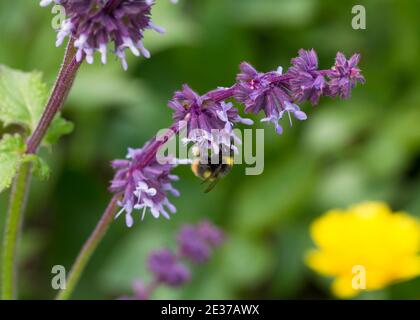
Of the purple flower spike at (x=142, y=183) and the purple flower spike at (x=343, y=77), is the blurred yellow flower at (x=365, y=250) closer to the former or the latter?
the purple flower spike at (x=142, y=183)

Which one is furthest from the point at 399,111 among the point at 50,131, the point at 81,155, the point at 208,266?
the point at 50,131

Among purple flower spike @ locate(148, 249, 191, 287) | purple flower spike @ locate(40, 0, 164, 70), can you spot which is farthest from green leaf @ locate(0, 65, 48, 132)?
purple flower spike @ locate(148, 249, 191, 287)

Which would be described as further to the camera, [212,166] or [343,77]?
[212,166]

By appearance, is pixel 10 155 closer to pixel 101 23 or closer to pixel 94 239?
pixel 94 239

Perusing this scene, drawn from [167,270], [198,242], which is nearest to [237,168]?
[198,242]

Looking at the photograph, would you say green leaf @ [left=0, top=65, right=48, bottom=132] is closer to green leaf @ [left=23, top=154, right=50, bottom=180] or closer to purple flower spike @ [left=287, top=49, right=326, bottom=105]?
green leaf @ [left=23, top=154, right=50, bottom=180]

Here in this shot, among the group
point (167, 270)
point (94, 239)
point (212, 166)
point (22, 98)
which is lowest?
point (167, 270)
